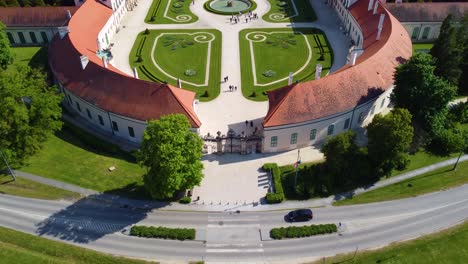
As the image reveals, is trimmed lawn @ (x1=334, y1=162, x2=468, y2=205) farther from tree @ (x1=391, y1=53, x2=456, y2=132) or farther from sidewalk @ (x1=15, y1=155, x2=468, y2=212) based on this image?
tree @ (x1=391, y1=53, x2=456, y2=132)

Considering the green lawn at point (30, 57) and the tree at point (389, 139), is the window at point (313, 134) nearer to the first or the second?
the tree at point (389, 139)

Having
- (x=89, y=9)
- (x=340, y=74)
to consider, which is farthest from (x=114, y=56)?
(x=340, y=74)

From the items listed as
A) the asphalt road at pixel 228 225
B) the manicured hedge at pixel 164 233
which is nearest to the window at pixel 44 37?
the asphalt road at pixel 228 225

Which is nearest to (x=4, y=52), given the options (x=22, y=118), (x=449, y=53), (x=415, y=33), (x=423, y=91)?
(x=22, y=118)

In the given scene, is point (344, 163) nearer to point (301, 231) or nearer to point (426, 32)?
point (301, 231)

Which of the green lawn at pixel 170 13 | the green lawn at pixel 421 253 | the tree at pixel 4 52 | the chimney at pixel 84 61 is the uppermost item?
the chimney at pixel 84 61

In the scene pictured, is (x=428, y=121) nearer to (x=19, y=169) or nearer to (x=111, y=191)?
(x=111, y=191)

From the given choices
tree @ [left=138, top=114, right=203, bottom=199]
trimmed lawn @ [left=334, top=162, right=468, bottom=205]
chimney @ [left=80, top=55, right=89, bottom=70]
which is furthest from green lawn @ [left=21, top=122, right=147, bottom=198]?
trimmed lawn @ [left=334, top=162, right=468, bottom=205]
